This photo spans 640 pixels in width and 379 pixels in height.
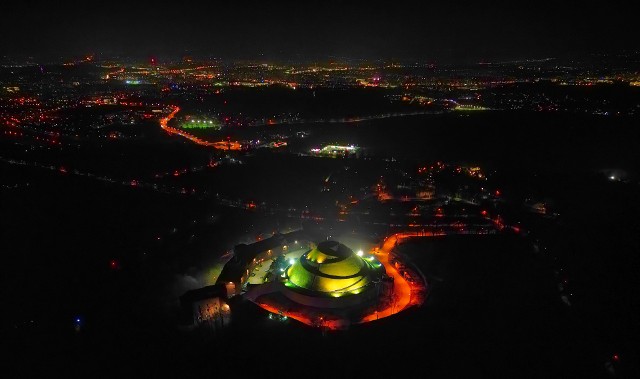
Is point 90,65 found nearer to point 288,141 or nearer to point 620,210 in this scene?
point 288,141

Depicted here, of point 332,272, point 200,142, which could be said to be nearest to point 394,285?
point 332,272

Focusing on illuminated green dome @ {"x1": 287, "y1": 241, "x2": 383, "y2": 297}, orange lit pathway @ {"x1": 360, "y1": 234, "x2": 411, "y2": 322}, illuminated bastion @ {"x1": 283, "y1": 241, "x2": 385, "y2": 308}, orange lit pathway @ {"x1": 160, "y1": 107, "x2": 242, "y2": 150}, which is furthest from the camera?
orange lit pathway @ {"x1": 160, "y1": 107, "x2": 242, "y2": 150}

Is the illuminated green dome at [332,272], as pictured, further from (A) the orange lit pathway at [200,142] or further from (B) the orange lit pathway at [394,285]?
(A) the orange lit pathway at [200,142]

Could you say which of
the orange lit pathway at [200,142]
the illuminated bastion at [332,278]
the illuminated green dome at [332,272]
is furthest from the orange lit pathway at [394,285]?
the orange lit pathway at [200,142]

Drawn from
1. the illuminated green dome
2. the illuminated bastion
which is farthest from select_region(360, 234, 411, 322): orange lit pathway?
the illuminated green dome

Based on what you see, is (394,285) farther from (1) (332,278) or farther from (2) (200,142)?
(2) (200,142)

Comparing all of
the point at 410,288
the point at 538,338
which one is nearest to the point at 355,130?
the point at 410,288

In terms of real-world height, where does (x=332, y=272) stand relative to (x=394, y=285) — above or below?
above

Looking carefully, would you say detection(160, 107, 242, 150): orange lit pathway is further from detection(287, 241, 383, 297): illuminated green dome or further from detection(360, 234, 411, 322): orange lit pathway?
detection(287, 241, 383, 297): illuminated green dome
